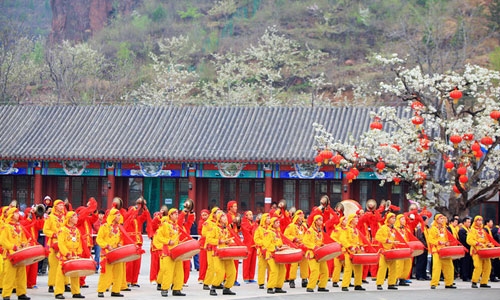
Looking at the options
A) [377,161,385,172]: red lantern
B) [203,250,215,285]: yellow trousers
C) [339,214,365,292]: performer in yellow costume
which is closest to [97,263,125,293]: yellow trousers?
[203,250,215,285]: yellow trousers

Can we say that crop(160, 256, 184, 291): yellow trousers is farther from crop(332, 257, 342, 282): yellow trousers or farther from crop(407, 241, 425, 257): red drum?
crop(407, 241, 425, 257): red drum

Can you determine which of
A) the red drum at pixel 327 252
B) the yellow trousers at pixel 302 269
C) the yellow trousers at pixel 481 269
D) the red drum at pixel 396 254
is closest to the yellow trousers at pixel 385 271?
the red drum at pixel 396 254

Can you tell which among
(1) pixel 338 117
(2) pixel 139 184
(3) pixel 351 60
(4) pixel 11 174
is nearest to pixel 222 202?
(2) pixel 139 184

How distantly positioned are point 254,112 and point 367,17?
37.4m

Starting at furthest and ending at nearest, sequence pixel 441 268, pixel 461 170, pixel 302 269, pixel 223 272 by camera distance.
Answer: pixel 461 170 → pixel 441 268 → pixel 302 269 → pixel 223 272

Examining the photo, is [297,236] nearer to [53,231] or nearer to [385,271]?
[385,271]

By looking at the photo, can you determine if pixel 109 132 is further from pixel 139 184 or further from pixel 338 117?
pixel 338 117

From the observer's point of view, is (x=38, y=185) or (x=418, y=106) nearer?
(x=418, y=106)

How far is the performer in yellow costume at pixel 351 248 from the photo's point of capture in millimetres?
15671

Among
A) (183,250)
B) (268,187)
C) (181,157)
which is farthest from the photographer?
(268,187)

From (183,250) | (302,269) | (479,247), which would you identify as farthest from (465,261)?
(183,250)

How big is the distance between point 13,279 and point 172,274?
2703mm

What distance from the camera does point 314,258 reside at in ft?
51.0

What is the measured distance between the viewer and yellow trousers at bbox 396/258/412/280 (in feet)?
54.0
